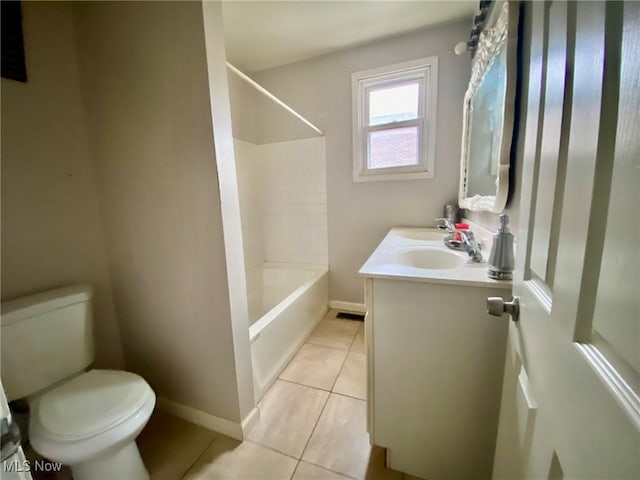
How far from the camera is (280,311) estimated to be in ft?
5.64

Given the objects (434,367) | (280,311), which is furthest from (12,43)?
(434,367)

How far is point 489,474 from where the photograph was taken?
0.97 m

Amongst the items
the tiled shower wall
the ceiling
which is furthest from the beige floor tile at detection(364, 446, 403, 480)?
the ceiling

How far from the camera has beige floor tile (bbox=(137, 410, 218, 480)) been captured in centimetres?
115

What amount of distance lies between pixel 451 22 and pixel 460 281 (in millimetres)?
2117

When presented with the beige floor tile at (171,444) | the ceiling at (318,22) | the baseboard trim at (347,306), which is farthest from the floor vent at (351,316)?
the ceiling at (318,22)

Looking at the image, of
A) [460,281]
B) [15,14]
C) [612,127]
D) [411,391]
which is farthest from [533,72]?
[15,14]

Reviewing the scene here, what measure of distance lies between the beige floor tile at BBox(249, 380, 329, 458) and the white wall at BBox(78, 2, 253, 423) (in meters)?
0.17

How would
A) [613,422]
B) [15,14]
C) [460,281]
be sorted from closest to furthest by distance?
[613,422]
[460,281]
[15,14]

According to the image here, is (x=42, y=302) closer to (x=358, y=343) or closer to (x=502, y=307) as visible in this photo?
(x=502, y=307)

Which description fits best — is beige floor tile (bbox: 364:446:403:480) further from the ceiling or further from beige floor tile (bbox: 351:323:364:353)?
the ceiling

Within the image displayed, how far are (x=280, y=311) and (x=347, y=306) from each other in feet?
3.44

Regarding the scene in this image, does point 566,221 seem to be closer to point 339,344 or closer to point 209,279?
point 209,279

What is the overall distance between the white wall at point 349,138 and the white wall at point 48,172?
5.12 feet
